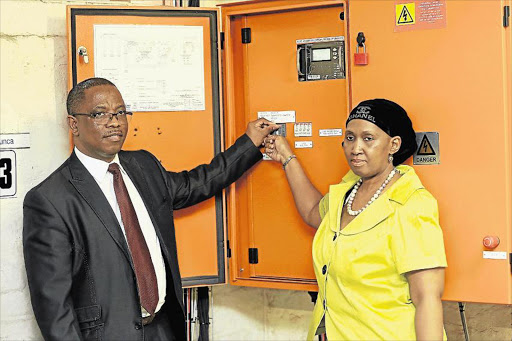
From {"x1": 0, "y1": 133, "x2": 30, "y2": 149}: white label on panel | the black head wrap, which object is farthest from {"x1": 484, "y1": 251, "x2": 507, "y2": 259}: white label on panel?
{"x1": 0, "y1": 133, "x2": 30, "y2": 149}: white label on panel

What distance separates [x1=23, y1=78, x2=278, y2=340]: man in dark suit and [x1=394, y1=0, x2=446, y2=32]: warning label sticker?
1.05m

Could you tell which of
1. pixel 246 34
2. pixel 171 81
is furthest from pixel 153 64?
pixel 246 34

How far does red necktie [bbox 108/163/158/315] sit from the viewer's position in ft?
7.84

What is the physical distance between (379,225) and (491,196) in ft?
1.44

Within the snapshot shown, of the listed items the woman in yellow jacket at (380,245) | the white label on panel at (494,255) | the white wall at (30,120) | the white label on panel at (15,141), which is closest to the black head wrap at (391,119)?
the woman in yellow jacket at (380,245)

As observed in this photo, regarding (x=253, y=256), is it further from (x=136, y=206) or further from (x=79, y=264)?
(x=79, y=264)

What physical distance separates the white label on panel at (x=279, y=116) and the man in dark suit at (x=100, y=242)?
0.59 meters

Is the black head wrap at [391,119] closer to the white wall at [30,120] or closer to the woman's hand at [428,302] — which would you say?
the woman's hand at [428,302]

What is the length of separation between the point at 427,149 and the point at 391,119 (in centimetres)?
23

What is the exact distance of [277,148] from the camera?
2.81m

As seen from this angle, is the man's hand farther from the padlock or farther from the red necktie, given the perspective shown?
the red necktie

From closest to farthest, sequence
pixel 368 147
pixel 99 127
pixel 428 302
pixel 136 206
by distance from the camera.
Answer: pixel 428 302 < pixel 368 147 < pixel 99 127 < pixel 136 206

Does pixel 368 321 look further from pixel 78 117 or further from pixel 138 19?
pixel 138 19

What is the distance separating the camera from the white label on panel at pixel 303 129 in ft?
9.17
